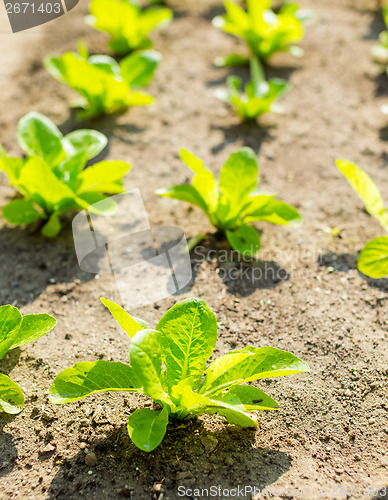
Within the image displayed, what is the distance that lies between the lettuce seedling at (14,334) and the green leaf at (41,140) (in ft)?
3.02

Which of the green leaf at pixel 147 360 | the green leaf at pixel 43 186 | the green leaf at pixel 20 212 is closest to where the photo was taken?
the green leaf at pixel 147 360

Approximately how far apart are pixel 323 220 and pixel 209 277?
744mm

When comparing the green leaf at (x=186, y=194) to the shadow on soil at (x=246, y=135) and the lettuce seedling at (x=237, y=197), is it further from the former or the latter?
the shadow on soil at (x=246, y=135)

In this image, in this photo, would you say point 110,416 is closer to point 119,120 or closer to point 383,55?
point 119,120

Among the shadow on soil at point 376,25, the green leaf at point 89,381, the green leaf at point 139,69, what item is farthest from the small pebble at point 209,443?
the shadow on soil at point 376,25

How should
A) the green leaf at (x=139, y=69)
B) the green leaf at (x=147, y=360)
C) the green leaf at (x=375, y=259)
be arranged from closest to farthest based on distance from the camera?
the green leaf at (x=147, y=360), the green leaf at (x=375, y=259), the green leaf at (x=139, y=69)

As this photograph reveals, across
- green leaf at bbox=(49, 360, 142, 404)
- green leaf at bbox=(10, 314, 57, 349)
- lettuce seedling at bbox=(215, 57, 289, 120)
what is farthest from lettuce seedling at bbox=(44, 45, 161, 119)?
green leaf at bbox=(49, 360, 142, 404)

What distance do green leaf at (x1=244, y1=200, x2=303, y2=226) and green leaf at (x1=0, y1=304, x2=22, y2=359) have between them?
1.13 metres

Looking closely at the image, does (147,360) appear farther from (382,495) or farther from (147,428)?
(382,495)

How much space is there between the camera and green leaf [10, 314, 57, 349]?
69.0 inches

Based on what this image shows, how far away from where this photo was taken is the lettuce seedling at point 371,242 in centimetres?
202

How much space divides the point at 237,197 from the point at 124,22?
2.06 meters

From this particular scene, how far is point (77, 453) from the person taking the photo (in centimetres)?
161

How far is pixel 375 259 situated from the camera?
6.64 feet
